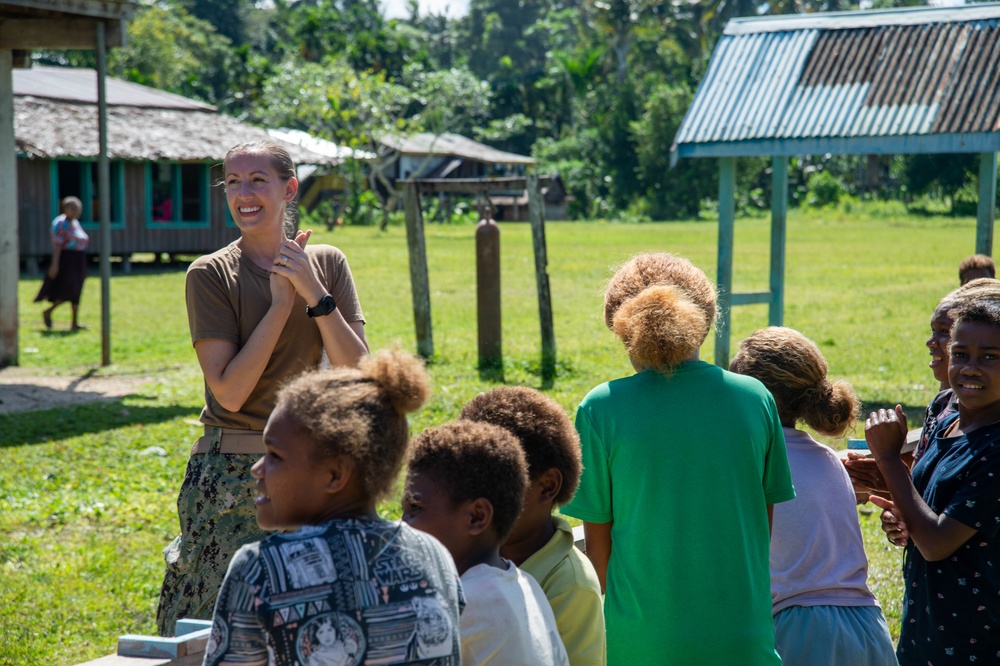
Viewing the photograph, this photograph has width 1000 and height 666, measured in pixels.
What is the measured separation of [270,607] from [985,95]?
8.73m

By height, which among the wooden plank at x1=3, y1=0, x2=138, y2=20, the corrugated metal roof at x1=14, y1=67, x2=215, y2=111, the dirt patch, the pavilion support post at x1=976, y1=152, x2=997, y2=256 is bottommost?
the dirt patch

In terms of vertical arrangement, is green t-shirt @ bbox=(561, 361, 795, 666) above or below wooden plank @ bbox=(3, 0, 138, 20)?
below

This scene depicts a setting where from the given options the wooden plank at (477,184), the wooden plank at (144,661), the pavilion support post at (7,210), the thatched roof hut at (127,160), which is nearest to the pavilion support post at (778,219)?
the wooden plank at (477,184)

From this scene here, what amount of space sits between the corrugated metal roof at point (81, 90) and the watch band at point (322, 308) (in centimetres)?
2240

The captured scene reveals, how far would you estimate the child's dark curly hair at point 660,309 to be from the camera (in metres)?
2.68

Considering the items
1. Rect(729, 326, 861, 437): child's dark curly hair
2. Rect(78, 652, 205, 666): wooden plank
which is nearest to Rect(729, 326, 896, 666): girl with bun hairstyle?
Rect(729, 326, 861, 437): child's dark curly hair

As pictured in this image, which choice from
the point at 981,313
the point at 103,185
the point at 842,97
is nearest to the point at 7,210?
the point at 103,185

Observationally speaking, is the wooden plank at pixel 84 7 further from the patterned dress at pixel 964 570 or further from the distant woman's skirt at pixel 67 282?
the patterned dress at pixel 964 570

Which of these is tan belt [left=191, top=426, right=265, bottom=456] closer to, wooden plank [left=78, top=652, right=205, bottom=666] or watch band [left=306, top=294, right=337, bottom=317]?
watch band [left=306, top=294, right=337, bottom=317]

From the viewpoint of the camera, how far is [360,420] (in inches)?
79.7

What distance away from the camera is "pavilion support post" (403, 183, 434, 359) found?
1162cm

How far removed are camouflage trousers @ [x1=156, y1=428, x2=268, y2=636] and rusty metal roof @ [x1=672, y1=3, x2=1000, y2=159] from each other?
7.04m

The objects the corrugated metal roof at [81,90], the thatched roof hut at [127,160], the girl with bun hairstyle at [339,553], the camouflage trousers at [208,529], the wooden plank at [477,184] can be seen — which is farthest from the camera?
the corrugated metal roof at [81,90]

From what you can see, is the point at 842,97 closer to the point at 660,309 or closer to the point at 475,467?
the point at 660,309
